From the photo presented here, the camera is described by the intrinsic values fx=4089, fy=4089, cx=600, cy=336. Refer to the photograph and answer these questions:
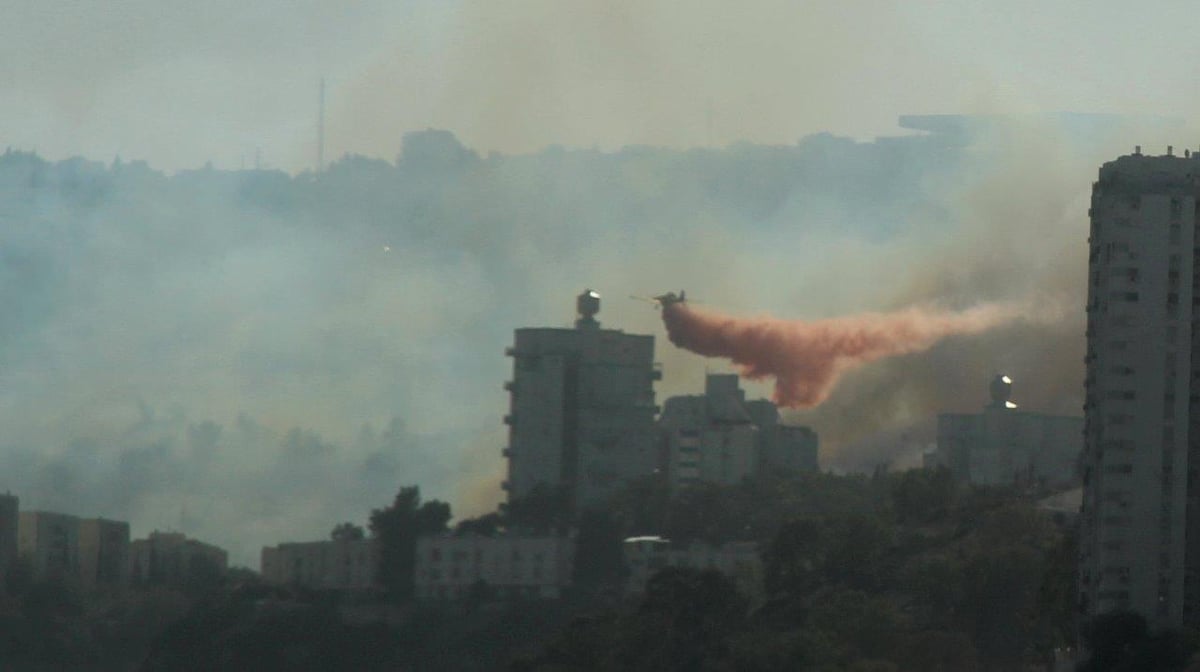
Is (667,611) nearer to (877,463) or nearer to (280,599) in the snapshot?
(280,599)

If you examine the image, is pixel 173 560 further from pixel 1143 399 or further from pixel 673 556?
pixel 1143 399

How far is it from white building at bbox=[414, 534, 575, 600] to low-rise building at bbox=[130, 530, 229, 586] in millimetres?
9838

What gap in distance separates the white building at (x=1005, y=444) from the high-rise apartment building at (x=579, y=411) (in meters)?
13.1

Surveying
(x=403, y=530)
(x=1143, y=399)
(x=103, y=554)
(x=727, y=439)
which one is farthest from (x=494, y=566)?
(x=1143, y=399)

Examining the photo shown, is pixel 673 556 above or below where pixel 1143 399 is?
below

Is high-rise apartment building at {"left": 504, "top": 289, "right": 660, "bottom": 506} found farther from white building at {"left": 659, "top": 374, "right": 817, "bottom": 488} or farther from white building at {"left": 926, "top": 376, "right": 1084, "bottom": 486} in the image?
white building at {"left": 926, "top": 376, "right": 1084, "bottom": 486}

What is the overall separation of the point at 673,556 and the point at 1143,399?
4860 cm

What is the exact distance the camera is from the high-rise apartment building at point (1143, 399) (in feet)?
363

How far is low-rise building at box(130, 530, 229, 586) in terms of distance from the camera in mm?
167375

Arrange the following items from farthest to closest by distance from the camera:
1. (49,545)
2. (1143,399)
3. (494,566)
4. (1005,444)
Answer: (1005,444), (49,545), (494,566), (1143,399)

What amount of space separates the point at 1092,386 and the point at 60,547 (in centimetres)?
6385

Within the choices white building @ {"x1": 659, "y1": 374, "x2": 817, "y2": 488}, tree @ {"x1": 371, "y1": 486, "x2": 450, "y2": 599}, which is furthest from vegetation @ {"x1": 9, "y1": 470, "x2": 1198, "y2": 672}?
white building @ {"x1": 659, "y1": 374, "x2": 817, "y2": 488}

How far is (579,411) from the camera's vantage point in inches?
6909

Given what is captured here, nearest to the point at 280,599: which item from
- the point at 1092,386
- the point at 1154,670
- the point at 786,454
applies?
the point at 786,454
